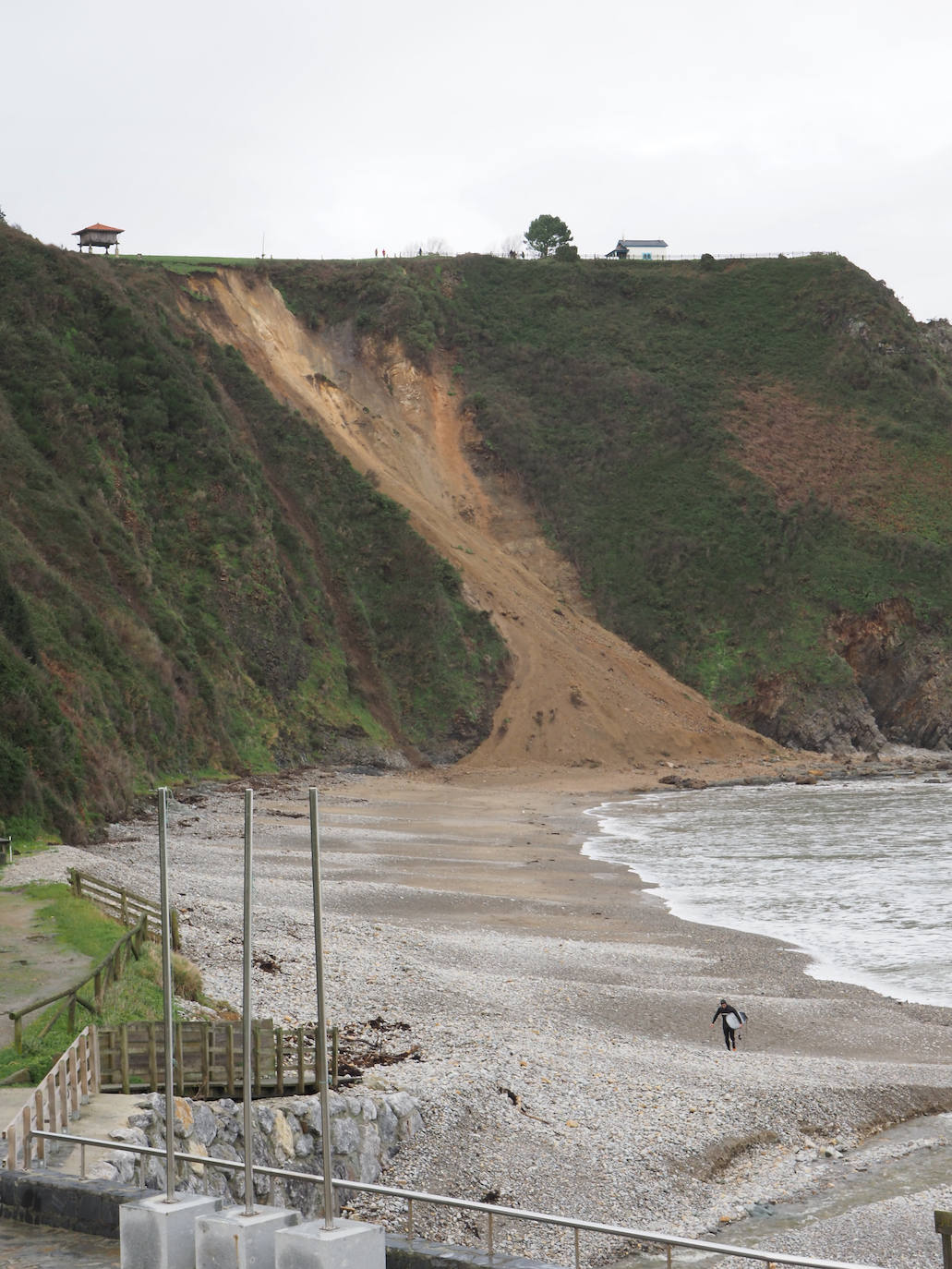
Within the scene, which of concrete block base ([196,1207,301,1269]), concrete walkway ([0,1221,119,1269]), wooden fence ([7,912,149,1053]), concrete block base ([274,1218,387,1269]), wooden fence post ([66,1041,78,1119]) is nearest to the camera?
concrete block base ([274,1218,387,1269])

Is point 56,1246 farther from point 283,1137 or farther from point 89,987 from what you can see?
point 89,987

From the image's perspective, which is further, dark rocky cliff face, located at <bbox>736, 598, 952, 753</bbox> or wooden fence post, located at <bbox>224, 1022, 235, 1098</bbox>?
dark rocky cliff face, located at <bbox>736, 598, 952, 753</bbox>

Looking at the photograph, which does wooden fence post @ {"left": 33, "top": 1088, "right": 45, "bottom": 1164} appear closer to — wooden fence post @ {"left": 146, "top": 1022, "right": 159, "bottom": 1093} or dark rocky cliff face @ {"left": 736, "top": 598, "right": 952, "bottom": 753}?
wooden fence post @ {"left": 146, "top": 1022, "right": 159, "bottom": 1093}

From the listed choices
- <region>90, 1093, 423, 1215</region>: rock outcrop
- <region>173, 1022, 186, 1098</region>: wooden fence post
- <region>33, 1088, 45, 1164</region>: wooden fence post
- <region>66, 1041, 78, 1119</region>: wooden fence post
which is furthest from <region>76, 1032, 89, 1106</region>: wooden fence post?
<region>33, 1088, 45, 1164</region>: wooden fence post

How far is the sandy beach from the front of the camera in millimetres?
14391

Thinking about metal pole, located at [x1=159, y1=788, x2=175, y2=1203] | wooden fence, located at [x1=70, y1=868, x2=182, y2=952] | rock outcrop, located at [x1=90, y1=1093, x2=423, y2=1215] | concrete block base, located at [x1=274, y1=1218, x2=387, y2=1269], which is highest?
metal pole, located at [x1=159, y1=788, x2=175, y2=1203]

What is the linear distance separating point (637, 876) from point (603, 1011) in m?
15.7

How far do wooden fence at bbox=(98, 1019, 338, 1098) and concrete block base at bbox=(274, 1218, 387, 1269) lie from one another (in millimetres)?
7065

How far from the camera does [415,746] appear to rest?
67125 mm

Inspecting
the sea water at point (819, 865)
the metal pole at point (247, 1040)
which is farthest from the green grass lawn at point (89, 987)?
the sea water at point (819, 865)

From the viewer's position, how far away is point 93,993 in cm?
1725

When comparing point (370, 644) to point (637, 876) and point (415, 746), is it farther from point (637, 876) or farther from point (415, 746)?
point (637, 876)

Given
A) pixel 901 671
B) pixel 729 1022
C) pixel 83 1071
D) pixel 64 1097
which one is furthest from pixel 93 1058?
pixel 901 671

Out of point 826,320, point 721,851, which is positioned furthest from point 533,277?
point 721,851
